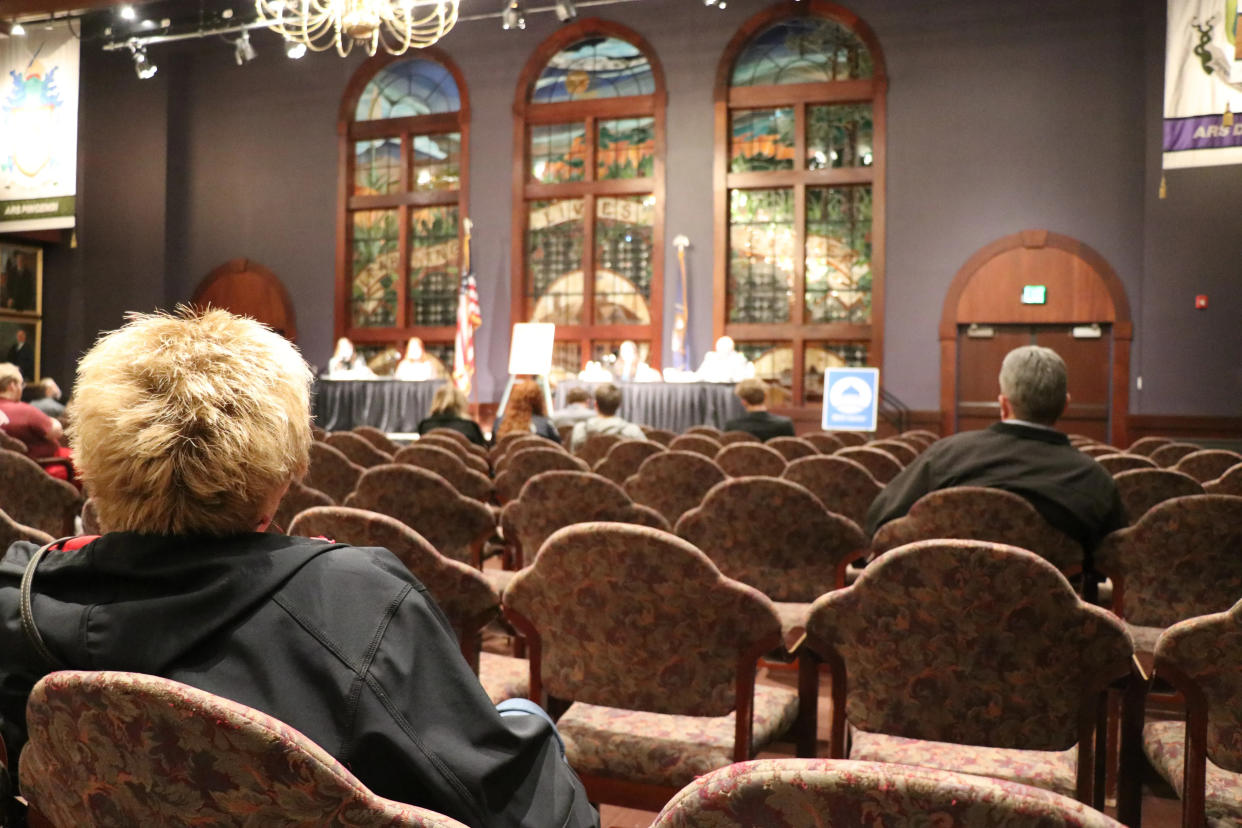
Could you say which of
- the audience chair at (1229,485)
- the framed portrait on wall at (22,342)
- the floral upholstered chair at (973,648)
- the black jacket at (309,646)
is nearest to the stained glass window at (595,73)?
the framed portrait on wall at (22,342)

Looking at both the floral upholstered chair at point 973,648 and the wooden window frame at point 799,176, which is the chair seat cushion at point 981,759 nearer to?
the floral upholstered chair at point 973,648

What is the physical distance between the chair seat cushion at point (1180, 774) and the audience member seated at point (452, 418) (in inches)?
204

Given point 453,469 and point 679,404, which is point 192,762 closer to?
point 453,469

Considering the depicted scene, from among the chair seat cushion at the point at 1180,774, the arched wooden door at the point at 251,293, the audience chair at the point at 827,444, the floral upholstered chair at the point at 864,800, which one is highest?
the arched wooden door at the point at 251,293

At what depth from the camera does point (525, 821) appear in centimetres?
121

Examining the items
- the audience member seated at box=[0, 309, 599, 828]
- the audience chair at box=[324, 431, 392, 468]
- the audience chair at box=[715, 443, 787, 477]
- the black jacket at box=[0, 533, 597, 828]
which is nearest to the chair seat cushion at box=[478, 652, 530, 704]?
the audience member seated at box=[0, 309, 599, 828]

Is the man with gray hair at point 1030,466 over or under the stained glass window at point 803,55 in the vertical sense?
under

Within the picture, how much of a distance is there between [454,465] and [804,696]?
8.41 ft

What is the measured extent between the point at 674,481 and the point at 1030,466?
5.36 feet

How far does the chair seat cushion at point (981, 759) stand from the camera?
211cm

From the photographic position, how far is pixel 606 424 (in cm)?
652

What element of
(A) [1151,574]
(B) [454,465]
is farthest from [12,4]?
(A) [1151,574]

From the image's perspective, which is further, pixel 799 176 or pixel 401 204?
pixel 401 204

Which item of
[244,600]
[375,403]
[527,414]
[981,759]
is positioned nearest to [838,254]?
[375,403]
